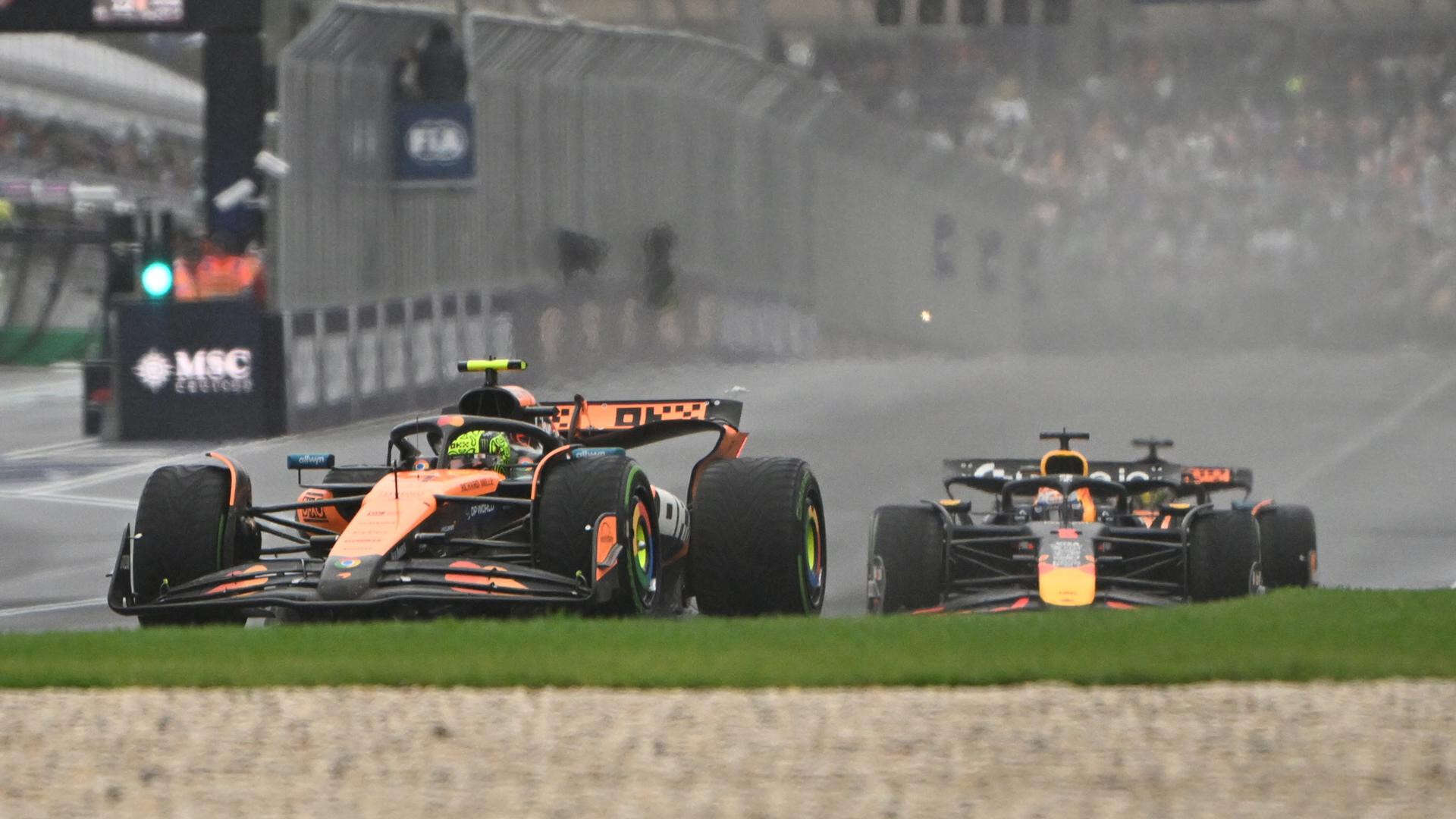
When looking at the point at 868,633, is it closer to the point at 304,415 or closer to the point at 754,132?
the point at 304,415

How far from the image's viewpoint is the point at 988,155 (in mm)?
33875

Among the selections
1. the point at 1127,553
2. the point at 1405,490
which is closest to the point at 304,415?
the point at 1405,490

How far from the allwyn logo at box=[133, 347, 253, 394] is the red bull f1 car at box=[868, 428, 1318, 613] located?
883cm

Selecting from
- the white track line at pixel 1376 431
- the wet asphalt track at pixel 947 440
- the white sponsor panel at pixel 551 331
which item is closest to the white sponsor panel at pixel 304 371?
the wet asphalt track at pixel 947 440

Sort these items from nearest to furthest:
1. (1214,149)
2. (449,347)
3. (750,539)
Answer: (750,539) < (449,347) < (1214,149)

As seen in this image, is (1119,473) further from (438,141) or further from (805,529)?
(438,141)

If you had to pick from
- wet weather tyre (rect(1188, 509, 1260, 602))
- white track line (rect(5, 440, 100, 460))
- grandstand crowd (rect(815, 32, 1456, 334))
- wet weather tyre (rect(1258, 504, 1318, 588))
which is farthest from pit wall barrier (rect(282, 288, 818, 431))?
wet weather tyre (rect(1188, 509, 1260, 602))

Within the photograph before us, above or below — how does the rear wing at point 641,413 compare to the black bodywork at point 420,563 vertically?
above

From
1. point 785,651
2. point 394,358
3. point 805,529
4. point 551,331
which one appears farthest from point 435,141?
point 785,651

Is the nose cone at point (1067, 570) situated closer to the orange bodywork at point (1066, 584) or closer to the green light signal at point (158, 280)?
the orange bodywork at point (1066, 584)

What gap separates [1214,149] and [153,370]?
58.7 ft

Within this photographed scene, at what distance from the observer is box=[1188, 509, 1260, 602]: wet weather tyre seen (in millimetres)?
11508

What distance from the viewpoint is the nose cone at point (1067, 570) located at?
11.4 m

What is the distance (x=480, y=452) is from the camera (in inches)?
431
